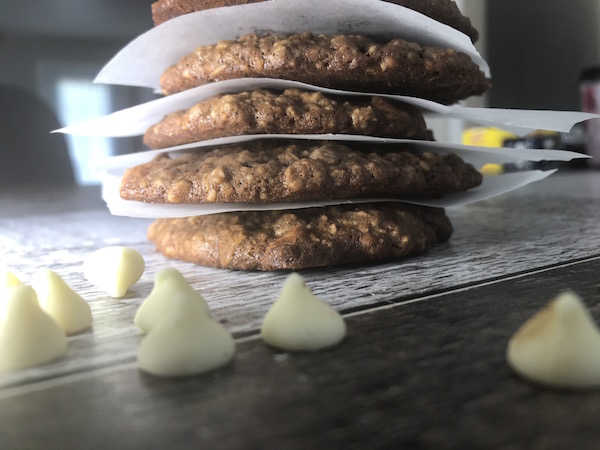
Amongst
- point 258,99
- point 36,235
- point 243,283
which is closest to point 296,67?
point 258,99

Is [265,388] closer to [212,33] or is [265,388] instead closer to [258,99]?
[258,99]

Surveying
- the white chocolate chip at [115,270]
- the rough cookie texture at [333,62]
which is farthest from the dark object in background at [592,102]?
the white chocolate chip at [115,270]

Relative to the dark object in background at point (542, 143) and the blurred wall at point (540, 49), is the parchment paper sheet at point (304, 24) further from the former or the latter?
the blurred wall at point (540, 49)

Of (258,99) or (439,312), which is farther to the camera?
(258,99)

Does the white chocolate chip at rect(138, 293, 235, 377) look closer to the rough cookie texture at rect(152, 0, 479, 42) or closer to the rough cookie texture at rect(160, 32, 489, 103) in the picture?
the rough cookie texture at rect(160, 32, 489, 103)

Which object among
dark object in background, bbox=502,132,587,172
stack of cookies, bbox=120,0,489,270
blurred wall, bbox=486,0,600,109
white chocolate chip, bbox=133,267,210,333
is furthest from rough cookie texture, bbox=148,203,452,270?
blurred wall, bbox=486,0,600,109


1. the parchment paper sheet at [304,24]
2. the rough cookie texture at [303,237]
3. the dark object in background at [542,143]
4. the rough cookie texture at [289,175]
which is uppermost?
the parchment paper sheet at [304,24]

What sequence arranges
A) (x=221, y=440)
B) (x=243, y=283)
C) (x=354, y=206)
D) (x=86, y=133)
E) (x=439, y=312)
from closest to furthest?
(x=221, y=440), (x=439, y=312), (x=243, y=283), (x=354, y=206), (x=86, y=133)

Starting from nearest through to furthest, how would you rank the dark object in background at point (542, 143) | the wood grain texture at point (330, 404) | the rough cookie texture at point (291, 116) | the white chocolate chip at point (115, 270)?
1. the wood grain texture at point (330, 404)
2. the white chocolate chip at point (115, 270)
3. the rough cookie texture at point (291, 116)
4. the dark object in background at point (542, 143)
